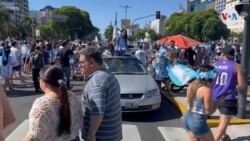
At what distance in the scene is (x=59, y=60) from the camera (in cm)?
1423

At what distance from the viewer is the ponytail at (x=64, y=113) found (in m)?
3.50

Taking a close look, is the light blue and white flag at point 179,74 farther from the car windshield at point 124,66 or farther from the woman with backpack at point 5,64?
the woman with backpack at point 5,64

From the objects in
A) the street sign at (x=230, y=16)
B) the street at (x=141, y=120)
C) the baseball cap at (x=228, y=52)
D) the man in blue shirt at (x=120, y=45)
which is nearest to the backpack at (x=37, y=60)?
the street at (x=141, y=120)

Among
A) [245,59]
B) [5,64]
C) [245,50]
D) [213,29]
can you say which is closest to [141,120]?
[245,59]

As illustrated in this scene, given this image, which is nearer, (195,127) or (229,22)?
(195,127)

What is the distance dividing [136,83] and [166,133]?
6.87 feet

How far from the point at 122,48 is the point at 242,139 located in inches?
516

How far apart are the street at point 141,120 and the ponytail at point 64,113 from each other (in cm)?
411

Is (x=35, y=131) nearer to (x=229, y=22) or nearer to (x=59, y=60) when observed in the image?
(x=229, y=22)

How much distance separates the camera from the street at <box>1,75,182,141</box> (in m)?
7.97

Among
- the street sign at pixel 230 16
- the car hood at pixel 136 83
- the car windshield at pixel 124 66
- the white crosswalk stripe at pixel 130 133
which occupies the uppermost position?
the street sign at pixel 230 16

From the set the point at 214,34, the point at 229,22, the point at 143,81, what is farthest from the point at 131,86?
the point at 214,34

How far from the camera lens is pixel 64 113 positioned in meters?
3.50

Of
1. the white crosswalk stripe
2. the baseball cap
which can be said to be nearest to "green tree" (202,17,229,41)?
the white crosswalk stripe
